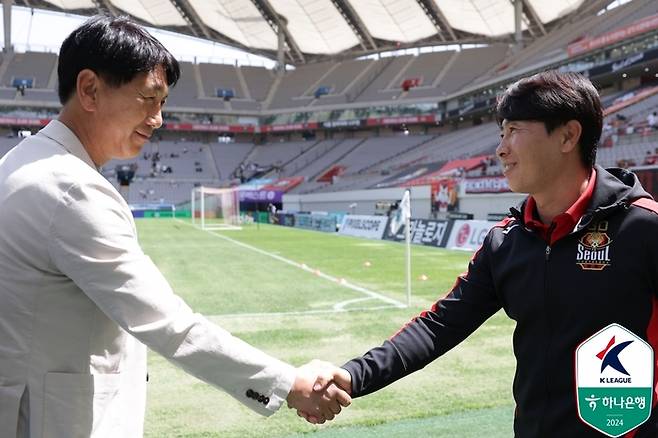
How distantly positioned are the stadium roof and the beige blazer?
60.1 m

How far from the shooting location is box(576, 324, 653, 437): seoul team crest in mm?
1984

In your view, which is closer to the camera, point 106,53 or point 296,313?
point 106,53

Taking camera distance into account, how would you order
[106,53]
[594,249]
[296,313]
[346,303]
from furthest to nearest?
[346,303]
[296,313]
[594,249]
[106,53]

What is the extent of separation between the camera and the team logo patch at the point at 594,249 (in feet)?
6.72

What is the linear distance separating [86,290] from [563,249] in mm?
1550

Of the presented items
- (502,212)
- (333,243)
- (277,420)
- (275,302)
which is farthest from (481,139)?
(277,420)

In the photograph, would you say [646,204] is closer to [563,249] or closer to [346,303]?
[563,249]

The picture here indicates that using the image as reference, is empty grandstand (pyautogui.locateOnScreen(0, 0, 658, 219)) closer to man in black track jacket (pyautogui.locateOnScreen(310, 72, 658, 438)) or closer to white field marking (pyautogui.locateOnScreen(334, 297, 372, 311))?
white field marking (pyautogui.locateOnScreen(334, 297, 372, 311))

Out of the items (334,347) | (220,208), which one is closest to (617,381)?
(334,347)

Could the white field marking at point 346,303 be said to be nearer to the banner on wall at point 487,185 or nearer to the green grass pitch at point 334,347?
the green grass pitch at point 334,347

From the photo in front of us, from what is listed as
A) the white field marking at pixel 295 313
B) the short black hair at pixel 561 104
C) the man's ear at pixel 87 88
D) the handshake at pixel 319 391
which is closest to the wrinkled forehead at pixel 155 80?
the man's ear at pixel 87 88

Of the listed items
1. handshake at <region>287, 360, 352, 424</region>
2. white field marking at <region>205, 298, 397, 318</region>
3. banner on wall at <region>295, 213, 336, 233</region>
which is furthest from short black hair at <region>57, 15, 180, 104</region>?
banner on wall at <region>295, 213, 336, 233</region>

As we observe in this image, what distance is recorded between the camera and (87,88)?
1994mm

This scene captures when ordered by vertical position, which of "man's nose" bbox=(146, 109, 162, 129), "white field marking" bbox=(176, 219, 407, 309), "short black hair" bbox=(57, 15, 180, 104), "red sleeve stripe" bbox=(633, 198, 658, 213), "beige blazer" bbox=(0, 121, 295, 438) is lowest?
"white field marking" bbox=(176, 219, 407, 309)
